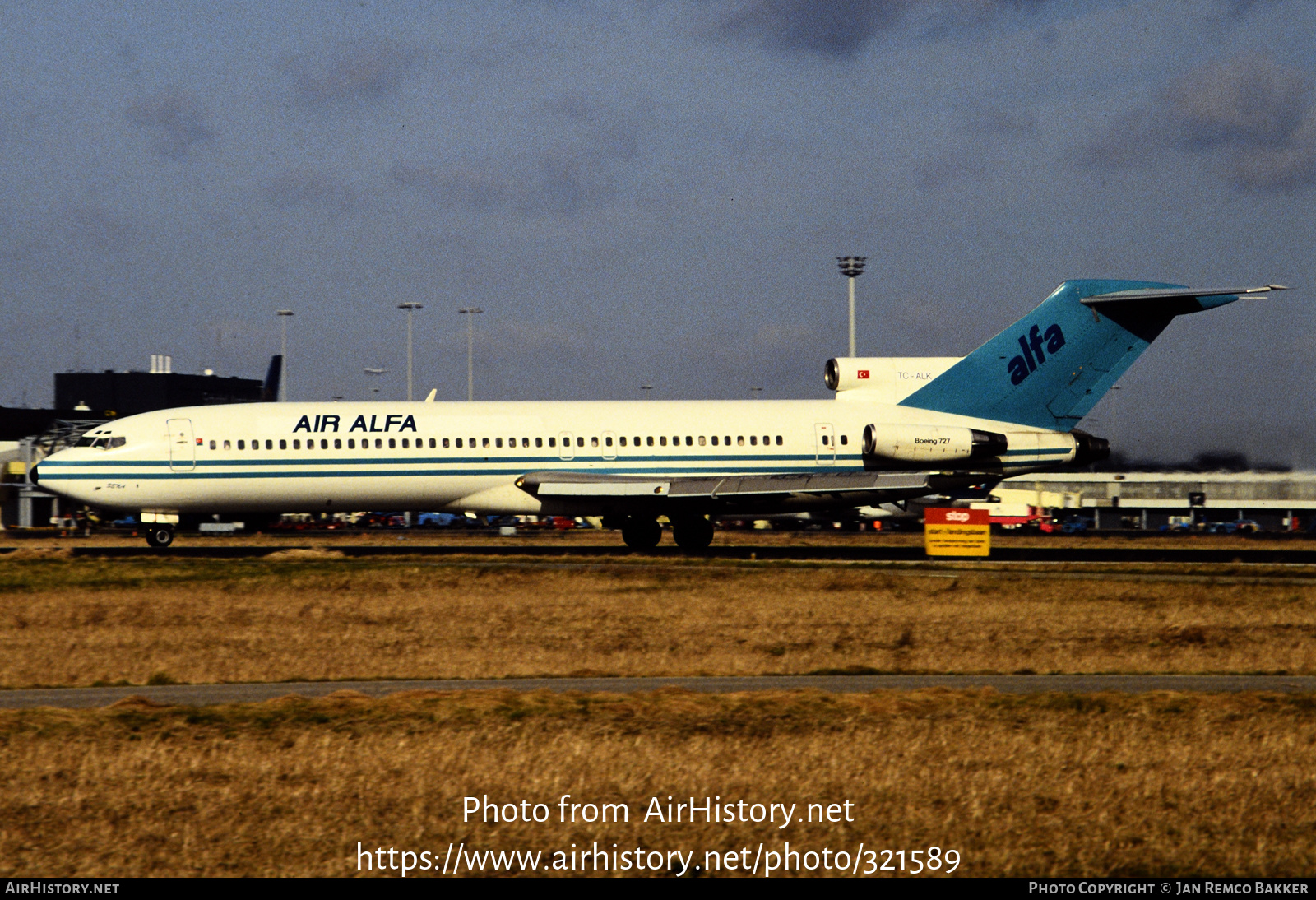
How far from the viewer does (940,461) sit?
1631 inches

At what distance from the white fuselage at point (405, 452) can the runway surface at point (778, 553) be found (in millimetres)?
1823

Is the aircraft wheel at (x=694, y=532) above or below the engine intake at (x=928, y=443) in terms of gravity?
below

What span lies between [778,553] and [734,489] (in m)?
3.72

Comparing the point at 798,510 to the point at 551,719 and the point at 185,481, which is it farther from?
the point at 551,719

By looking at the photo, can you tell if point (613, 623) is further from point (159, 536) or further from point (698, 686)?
point (159, 536)

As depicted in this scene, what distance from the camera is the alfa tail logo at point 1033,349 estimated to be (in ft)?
140

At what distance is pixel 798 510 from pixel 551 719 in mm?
26323

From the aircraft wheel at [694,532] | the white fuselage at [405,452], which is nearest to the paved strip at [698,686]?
the white fuselage at [405,452]

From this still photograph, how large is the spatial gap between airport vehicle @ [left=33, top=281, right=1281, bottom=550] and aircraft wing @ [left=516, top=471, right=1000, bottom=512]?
0.06 metres

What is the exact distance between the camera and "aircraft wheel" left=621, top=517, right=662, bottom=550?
42.1 metres

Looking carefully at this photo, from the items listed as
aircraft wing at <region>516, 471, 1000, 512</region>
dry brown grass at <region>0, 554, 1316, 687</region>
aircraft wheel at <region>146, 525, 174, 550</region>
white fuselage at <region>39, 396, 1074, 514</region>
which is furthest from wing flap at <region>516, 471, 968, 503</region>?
aircraft wheel at <region>146, 525, 174, 550</region>

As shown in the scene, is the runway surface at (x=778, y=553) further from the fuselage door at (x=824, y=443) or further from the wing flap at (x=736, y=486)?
the fuselage door at (x=824, y=443)

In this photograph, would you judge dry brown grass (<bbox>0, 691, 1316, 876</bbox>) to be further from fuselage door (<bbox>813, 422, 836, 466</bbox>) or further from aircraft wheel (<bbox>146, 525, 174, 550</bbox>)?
aircraft wheel (<bbox>146, 525, 174, 550</bbox>)
